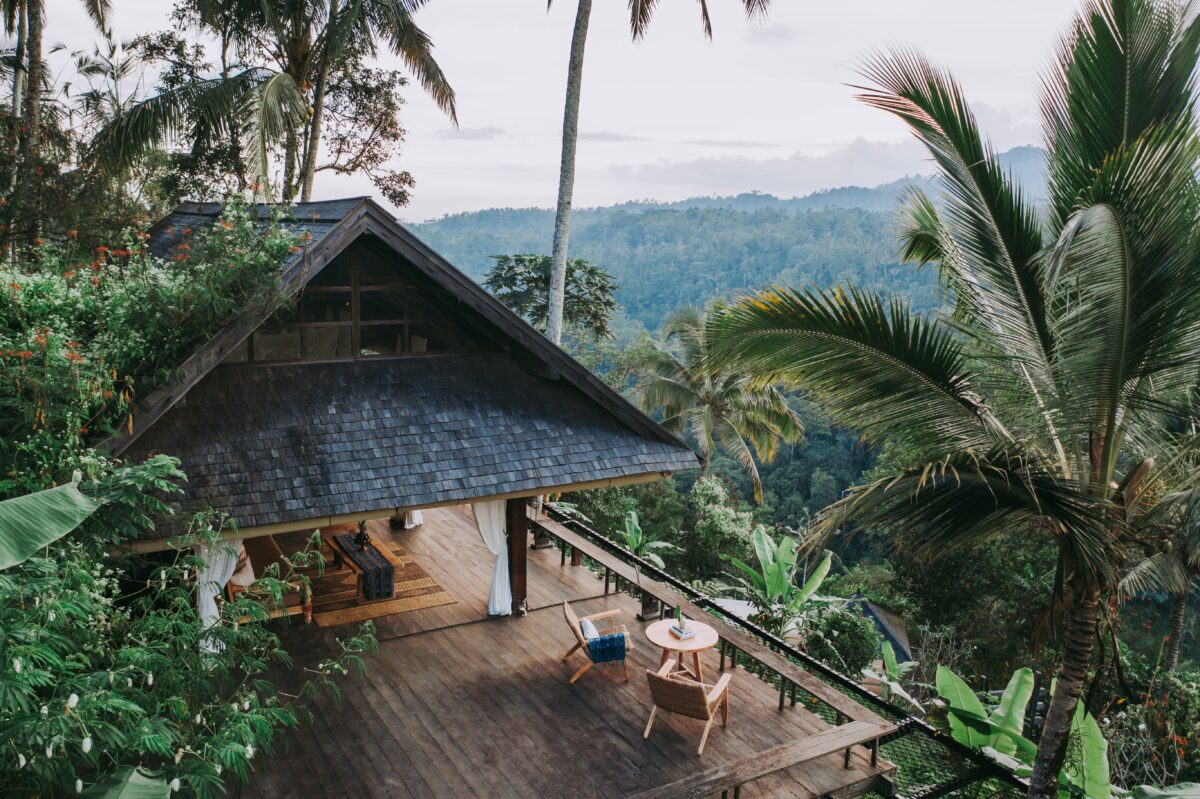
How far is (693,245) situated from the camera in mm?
68688

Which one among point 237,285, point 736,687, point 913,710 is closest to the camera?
point 237,285

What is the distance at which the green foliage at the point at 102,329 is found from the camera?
661 centimetres

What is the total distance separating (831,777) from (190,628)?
5.20 m

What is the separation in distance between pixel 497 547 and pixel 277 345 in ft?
10.5

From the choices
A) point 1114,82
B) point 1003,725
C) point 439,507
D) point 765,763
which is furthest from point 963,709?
point 1114,82

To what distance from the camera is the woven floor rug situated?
991 centimetres

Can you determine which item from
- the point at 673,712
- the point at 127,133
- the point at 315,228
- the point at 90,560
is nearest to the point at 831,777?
the point at 673,712

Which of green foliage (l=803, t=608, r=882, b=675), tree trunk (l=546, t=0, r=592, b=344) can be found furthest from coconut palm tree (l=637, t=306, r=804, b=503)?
green foliage (l=803, t=608, r=882, b=675)

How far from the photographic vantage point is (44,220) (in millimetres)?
14406

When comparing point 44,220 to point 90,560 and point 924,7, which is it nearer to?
point 90,560

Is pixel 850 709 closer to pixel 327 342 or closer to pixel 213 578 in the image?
pixel 213 578

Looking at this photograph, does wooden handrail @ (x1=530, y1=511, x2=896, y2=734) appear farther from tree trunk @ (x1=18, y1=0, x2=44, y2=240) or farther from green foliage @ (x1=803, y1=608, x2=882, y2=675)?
tree trunk @ (x1=18, y1=0, x2=44, y2=240)

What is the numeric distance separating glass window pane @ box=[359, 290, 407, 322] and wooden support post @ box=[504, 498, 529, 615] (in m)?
2.45

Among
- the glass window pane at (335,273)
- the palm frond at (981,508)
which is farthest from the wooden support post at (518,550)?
the palm frond at (981,508)
